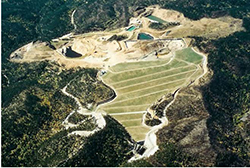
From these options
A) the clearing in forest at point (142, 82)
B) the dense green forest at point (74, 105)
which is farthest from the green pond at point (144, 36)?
the clearing in forest at point (142, 82)

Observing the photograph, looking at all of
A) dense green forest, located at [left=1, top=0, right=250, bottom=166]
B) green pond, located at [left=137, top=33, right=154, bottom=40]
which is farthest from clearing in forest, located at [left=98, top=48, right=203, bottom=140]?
green pond, located at [left=137, top=33, right=154, bottom=40]

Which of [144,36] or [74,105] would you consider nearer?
[74,105]

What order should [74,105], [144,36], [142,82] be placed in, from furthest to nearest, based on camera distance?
[144,36]
[142,82]
[74,105]

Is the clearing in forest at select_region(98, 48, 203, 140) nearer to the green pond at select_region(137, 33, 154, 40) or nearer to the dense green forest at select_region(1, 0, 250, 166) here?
the dense green forest at select_region(1, 0, 250, 166)

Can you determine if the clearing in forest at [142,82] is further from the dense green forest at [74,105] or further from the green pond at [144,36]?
the green pond at [144,36]

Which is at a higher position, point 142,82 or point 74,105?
point 142,82

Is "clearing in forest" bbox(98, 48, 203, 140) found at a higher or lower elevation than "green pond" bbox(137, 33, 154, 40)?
lower

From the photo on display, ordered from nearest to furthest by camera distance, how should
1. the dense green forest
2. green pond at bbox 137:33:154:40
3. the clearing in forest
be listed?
the dense green forest, the clearing in forest, green pond at bbox 137:33:154:40

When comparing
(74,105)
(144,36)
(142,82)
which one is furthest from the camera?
(144,36)

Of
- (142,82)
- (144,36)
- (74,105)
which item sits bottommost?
(74,105)

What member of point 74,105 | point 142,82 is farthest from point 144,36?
point 74,105

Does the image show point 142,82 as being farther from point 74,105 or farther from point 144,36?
point 144,36
